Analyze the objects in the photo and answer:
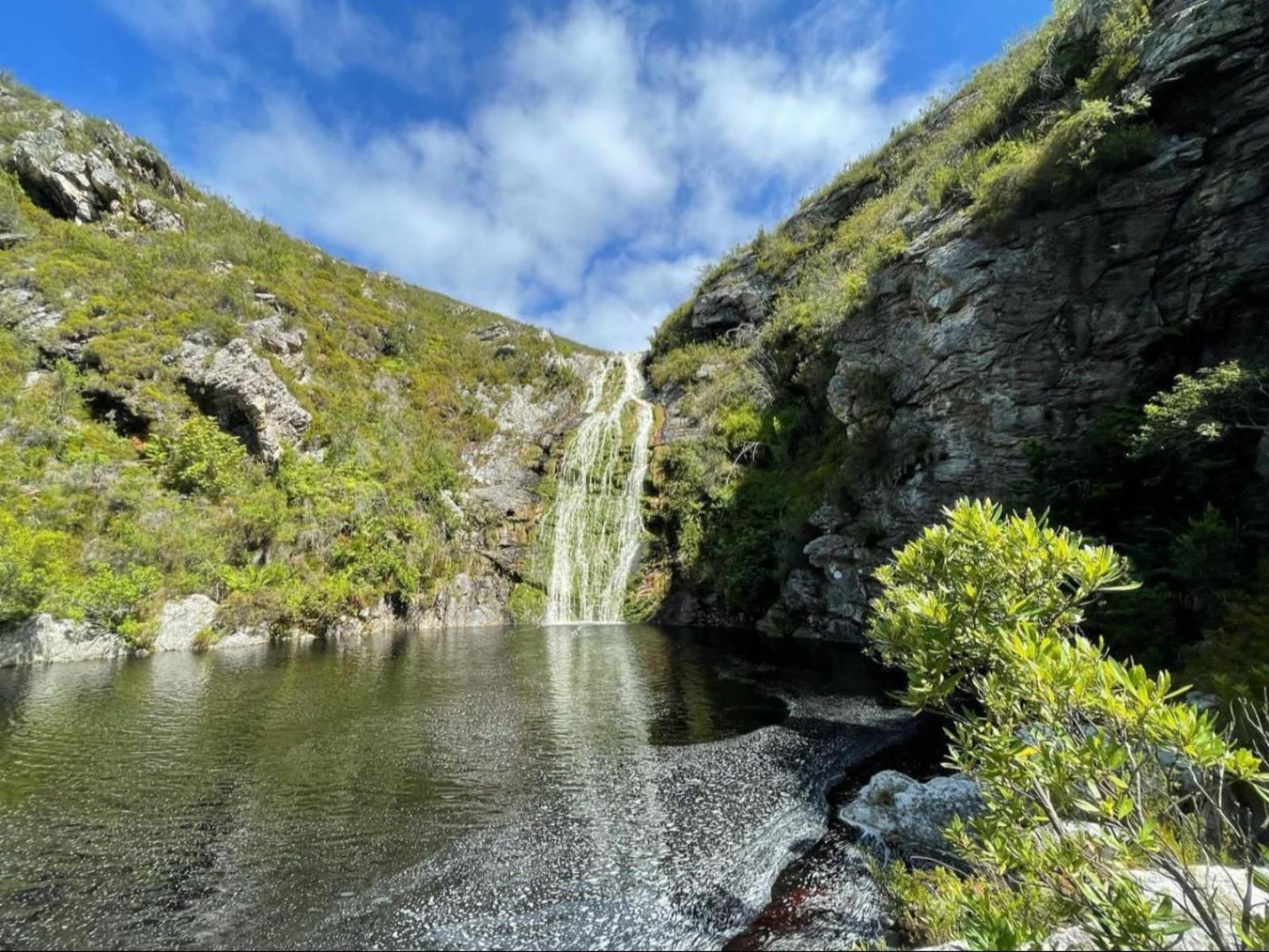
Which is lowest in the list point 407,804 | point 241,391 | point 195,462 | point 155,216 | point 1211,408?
point 407,804

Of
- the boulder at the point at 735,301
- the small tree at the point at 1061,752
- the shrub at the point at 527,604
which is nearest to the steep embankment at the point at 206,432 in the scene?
the shrub at the point at 527,604

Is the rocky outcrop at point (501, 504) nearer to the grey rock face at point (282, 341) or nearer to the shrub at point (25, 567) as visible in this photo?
the grey rock face at point (282, 341)

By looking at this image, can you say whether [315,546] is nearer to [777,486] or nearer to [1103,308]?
[777,486]

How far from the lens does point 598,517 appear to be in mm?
39031

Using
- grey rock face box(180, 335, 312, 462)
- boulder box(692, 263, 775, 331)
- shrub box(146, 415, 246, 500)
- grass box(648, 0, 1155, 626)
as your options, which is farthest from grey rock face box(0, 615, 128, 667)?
boulder box(692, 263, 775, 331)

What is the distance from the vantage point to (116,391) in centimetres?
2908

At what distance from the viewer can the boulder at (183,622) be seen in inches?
872

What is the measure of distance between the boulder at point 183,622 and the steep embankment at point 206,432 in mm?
94

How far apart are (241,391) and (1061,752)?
38386 millimetres

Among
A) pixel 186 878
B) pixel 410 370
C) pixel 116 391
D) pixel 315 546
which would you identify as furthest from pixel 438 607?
pixel 186 878

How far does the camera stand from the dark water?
6.03 metres

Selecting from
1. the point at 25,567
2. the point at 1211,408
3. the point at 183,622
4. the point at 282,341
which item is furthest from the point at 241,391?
the point at 1211,408

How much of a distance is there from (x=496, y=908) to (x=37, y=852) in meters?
6.17

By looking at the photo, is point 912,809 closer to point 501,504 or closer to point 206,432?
point 501,504
